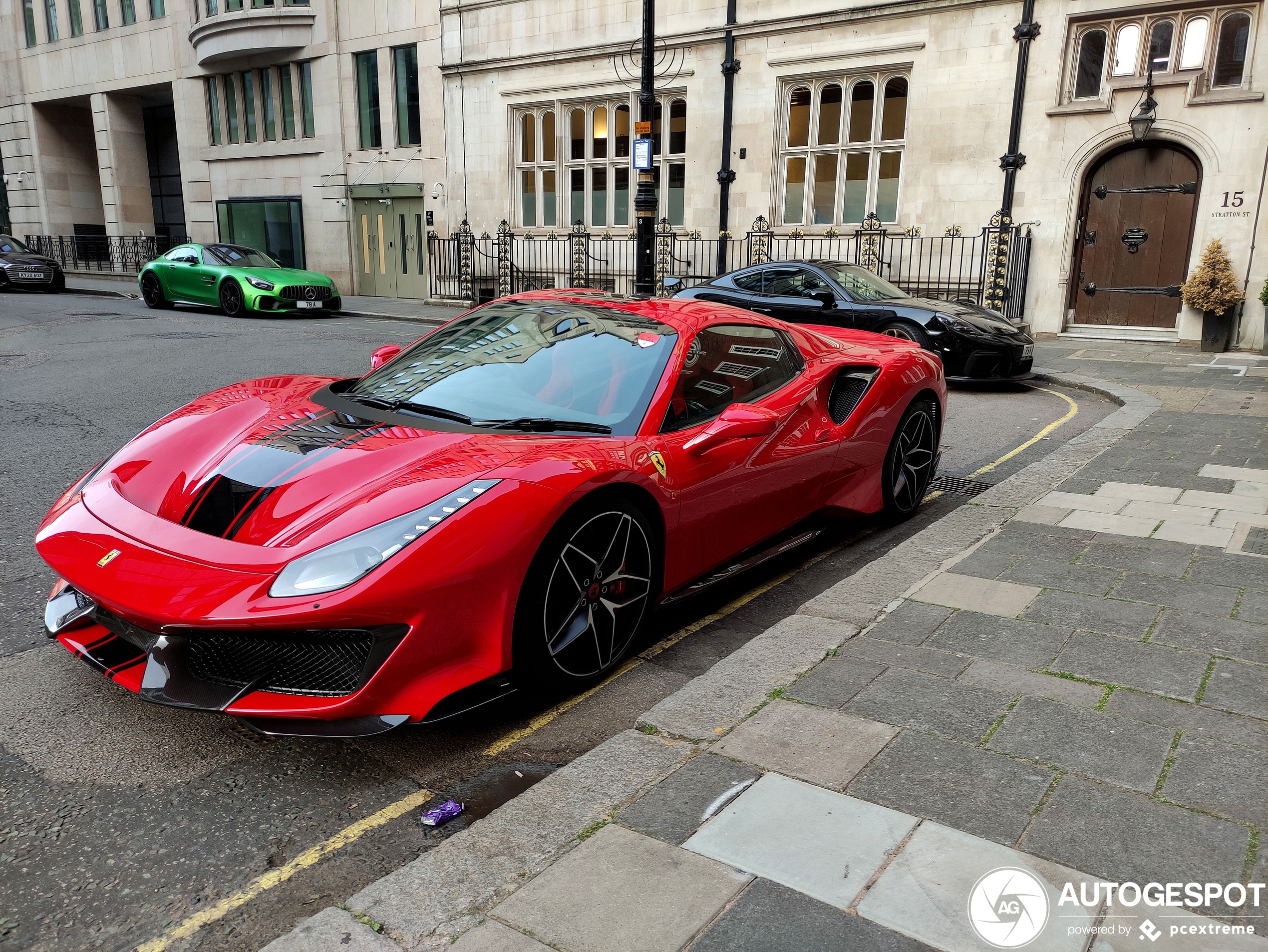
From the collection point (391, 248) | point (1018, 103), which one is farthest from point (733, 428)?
point (391, 248)

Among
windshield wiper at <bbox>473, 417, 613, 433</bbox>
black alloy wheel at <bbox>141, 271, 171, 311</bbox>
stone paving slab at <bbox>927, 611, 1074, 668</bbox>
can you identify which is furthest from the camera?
black alloy wheel at <bbox>141, 271, 171, 311</bbox>

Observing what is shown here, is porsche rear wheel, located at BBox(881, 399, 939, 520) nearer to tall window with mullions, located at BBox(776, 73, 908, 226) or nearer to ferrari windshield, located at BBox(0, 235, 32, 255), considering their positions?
tall window with mullions, located at BBox(776, 73, 908, 226)

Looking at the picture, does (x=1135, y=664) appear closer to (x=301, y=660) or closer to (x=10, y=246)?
(x=301, y=660)

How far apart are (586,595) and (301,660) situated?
961 mm

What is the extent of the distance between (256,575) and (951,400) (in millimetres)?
8583

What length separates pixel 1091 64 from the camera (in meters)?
14.5

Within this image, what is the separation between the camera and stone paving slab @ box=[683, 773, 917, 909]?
2158 mm

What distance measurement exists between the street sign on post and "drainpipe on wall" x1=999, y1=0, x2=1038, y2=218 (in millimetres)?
6239

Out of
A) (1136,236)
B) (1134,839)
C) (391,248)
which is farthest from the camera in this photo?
(391,248)

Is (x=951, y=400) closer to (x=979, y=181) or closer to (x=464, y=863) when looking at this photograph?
(x=979, y=181)

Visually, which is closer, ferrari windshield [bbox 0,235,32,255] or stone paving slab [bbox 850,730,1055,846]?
stone paving slab [bbox 850,730,1055,846]

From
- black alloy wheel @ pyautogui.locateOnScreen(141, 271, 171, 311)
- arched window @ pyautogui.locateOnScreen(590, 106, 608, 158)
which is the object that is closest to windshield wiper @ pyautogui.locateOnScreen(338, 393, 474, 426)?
black alloy wheel @ pyautogui.locateOnScreen(141, 271, 171, 311)

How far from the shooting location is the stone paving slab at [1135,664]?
3.13 m

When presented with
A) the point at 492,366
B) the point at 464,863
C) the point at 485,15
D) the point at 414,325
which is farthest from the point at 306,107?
the point at 464,863
